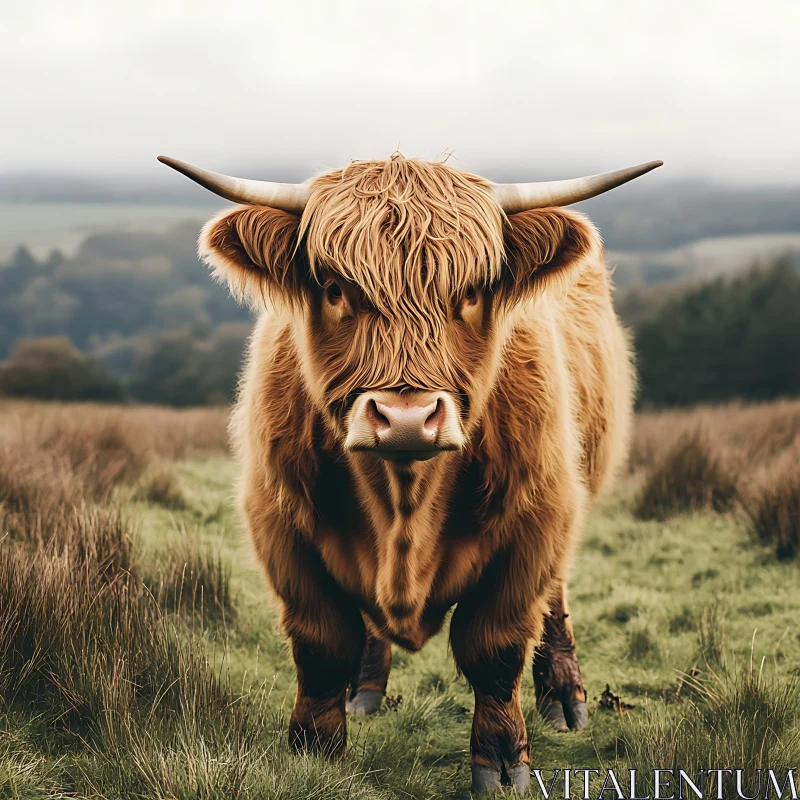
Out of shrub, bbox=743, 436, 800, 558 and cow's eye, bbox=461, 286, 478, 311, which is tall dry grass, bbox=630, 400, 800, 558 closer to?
shrub, bbox=743, 436, 800, 558

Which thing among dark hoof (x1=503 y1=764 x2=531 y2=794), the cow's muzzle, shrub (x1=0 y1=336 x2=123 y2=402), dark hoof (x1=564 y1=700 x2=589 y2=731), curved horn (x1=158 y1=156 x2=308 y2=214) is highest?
curved horn (x1=158 y1=156 x2=308 y2=214)

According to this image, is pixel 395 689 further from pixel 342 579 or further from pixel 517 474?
pixel 517 474

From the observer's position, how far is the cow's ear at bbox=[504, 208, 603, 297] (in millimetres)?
2770

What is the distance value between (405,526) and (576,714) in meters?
1.44

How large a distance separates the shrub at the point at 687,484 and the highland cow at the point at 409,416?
3.56 meters

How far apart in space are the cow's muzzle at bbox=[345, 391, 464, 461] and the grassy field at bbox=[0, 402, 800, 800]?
94 centimetres

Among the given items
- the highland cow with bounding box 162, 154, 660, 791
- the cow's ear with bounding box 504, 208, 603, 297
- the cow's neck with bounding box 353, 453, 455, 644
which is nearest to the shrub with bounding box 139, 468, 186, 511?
the highland cow with bounding box 162, 154, 660, 791

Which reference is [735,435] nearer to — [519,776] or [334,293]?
[519,776]

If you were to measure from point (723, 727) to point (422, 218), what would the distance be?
182cm

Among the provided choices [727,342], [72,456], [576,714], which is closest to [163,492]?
[72,456]

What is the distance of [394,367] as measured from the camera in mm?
2412

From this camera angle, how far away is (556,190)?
273 centimetres

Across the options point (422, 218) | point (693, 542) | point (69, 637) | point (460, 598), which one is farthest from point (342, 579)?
point (693, 542)

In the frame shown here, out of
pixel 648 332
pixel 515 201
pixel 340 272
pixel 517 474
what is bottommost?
pixel 648 332
